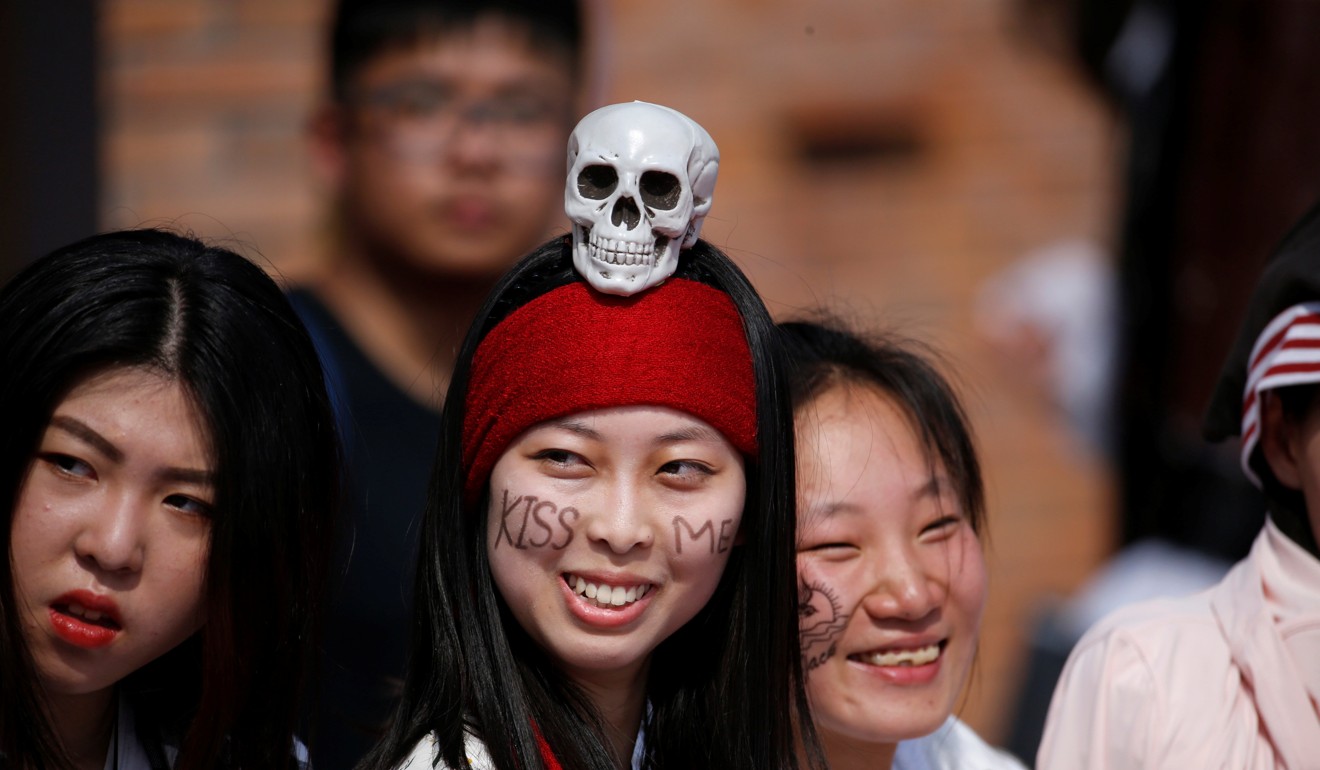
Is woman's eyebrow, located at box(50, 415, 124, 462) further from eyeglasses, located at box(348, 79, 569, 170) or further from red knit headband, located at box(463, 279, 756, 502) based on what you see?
eyeglasses, located at box(348, 79, 569, 170)

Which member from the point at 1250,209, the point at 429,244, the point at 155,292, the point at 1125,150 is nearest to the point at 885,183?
the point at 1125,150

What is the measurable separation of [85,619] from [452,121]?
1740 mm

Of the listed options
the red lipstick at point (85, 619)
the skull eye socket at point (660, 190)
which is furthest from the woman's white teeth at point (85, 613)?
the skull eye socket at point (660, 190)

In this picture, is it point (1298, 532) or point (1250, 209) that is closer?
point (1298, 532)

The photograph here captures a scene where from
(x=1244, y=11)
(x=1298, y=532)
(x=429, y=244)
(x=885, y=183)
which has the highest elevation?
(x=1244, y=11)

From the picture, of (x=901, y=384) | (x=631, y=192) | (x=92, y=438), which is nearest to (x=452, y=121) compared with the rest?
(x=901, y=384)

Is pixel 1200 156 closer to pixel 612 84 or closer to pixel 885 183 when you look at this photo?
pixel 885 183

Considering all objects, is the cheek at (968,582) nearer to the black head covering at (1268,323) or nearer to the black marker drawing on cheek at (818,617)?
the black marker drawing on cheek at (818,617)

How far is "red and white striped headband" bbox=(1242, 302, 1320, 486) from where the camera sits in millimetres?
2209

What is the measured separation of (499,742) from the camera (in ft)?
6.25

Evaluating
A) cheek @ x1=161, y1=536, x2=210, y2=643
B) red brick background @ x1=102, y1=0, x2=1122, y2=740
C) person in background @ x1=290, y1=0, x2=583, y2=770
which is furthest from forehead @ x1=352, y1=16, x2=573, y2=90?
cheek @ x1=161, y1=536, x2=210, y2=643

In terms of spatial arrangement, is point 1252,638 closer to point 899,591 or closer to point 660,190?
point 899,591

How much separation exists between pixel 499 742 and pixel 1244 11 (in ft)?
11.7

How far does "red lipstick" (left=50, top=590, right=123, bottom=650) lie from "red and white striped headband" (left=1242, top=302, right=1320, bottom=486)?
5.43 ft
